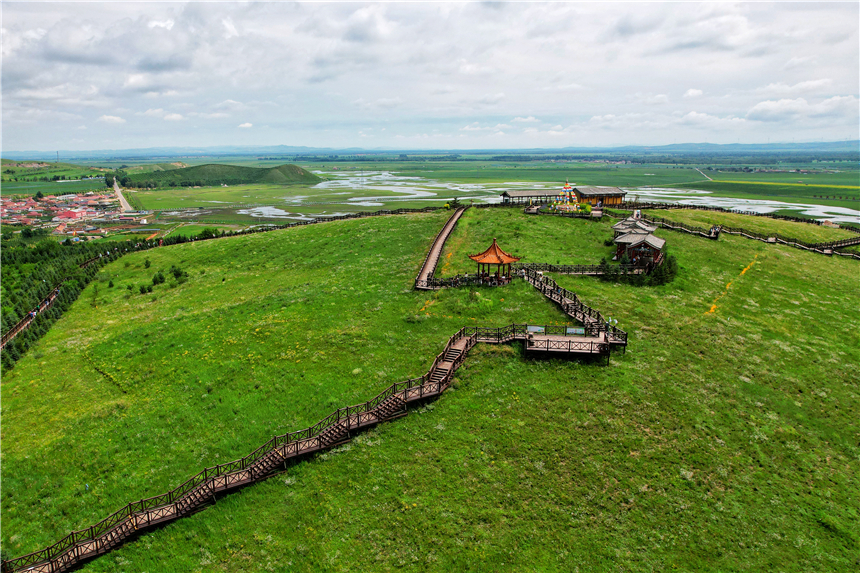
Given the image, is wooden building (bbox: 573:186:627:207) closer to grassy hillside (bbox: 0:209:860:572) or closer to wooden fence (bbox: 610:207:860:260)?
wooden fence (bbox: 610:207:860:260)

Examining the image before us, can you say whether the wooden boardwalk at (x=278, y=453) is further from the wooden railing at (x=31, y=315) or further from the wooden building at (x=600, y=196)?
the wooden building at (x=600, y=196)

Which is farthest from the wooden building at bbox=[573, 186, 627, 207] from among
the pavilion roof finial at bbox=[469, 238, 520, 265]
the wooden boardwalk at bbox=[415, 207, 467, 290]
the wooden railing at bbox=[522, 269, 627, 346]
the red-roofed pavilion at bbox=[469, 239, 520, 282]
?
the pavilion roof finial at bbox=[469, 238, 520, 265]

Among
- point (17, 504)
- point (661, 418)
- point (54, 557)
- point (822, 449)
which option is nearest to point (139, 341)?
point (17, 504)

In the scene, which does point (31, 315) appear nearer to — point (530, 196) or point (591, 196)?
point (530, 196)

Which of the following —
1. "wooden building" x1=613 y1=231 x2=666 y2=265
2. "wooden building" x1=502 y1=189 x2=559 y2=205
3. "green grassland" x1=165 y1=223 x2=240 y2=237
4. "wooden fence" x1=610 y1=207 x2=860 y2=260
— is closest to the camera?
"wooden building" x1=613 y1=231 x2=666 y2=265

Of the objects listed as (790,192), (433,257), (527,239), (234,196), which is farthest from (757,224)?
(234,196)

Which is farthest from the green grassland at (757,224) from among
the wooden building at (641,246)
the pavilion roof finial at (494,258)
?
the pavilion roof finial at (494,258)
